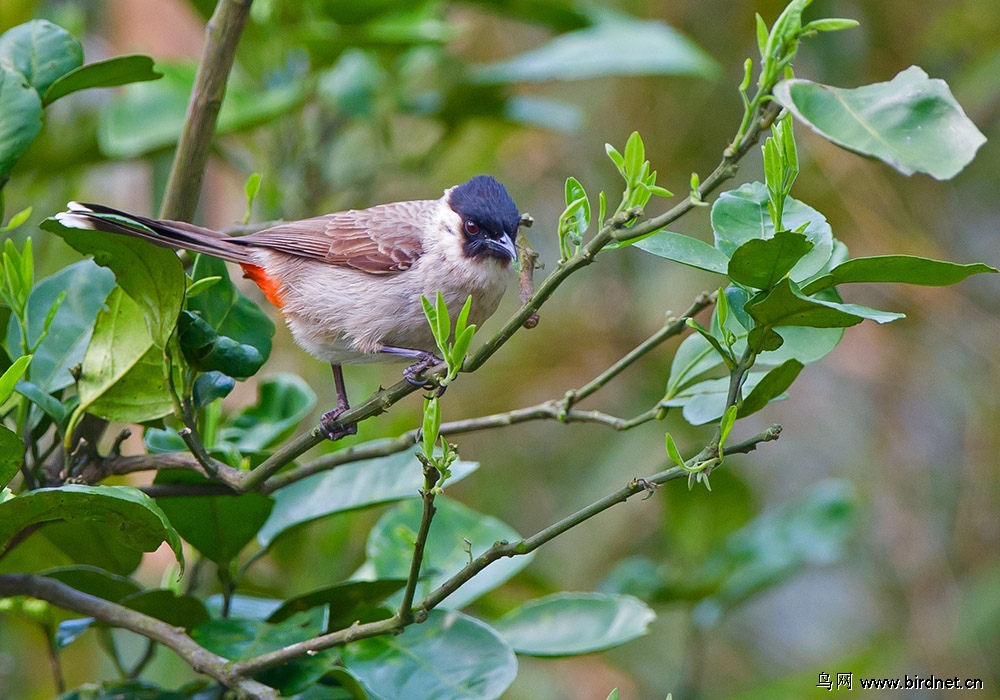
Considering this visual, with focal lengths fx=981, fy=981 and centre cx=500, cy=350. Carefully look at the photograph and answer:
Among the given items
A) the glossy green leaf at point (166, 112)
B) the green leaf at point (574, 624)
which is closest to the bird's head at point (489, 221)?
the glossy green leaf at point (166, 112)

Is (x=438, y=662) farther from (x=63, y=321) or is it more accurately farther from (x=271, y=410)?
(x=63, y=321)

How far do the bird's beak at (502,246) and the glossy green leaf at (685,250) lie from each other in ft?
3.25

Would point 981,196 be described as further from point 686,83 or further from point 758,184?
point 758,184

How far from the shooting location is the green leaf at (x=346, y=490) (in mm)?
1875

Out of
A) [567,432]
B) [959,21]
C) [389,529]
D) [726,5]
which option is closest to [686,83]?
[726,5]

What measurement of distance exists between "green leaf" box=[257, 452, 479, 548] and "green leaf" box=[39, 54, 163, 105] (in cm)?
81

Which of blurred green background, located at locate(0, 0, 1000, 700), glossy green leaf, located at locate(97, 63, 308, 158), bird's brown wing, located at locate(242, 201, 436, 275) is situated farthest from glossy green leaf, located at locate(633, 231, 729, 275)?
blurred green background, located at locate(0, 0, 1000, 700)

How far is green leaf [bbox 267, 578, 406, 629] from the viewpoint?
5.53 feet

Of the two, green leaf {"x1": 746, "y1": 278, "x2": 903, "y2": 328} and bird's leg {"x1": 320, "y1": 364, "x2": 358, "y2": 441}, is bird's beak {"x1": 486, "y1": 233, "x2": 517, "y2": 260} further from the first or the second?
green leaf {"x1": 746, "y1": 278, "x2": 903, "y2": 328}

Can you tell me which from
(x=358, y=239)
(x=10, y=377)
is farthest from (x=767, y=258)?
(x=358, y=239)

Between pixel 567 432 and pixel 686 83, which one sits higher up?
pixel 686 83

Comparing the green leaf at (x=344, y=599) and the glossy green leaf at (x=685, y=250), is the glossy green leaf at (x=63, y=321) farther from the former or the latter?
the glossy green leaf at (x=685, y=250)

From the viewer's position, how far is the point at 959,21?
14.6ft

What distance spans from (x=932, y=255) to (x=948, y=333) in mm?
390
